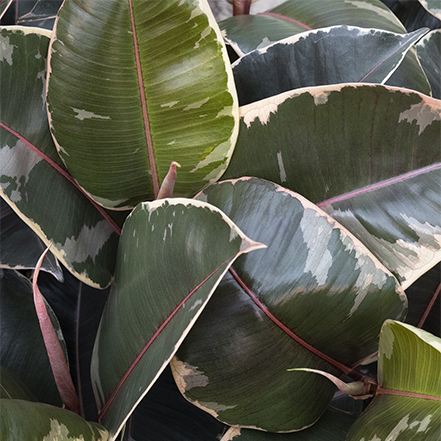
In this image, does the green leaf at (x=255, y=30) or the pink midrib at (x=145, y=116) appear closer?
the pink midrib at (x=145, y=116)

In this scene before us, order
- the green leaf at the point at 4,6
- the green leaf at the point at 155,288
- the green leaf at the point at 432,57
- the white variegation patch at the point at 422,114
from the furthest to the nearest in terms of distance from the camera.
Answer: the green leaf at the point at 432,57 < the green leaf at the point at 4,6 < the white variegation patch at the point at 422,114 < the green leaf at the point at 155,288

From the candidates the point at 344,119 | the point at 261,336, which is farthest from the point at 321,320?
the point at 344,119

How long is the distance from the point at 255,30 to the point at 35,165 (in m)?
0.35

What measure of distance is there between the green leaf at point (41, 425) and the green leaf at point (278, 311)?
9 cm

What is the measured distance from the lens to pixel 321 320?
0.41 m

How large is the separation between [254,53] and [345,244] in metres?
0.26

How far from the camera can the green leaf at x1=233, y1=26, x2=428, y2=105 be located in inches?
19.4

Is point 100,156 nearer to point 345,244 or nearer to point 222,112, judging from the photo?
point 222,112

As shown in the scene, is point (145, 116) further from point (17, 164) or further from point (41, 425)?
point (41, 425)

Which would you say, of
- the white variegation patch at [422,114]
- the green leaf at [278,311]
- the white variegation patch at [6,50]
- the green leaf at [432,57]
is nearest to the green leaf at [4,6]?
the white variegation patch at [6,50]

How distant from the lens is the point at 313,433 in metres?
0.45

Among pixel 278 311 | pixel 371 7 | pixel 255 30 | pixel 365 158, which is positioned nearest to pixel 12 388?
pixel 278 311

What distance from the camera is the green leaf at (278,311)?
0.39m

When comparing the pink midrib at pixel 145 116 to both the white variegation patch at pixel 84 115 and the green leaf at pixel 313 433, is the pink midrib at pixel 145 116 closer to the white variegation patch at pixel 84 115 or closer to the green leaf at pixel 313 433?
the white variegation patch at pixel 84 115
